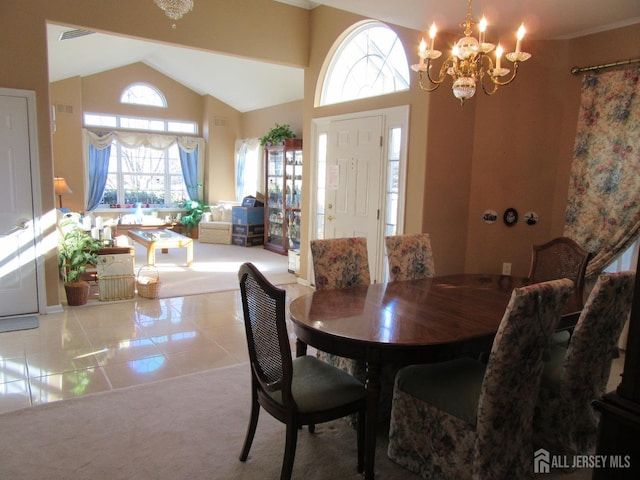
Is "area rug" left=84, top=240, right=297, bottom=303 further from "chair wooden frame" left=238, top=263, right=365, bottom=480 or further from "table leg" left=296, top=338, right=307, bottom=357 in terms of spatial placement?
"chair wooden frame" left=238, top=263, right=365, bottom=480

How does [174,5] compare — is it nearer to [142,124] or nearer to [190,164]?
[142,124]

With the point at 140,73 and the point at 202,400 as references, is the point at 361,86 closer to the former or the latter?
the point at 202,400

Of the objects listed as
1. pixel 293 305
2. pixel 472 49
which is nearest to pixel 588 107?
pixel 472 49

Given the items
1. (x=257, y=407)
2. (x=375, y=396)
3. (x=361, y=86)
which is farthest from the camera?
(x=361, y=86)

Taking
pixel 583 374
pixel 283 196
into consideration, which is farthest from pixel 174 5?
pixel 283 196

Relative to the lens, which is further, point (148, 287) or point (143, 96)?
point (143, 96)

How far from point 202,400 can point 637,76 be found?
3.88 metres

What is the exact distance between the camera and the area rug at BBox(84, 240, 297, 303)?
214 inches

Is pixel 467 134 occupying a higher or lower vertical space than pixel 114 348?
higher

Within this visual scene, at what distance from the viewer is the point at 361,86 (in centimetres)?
489

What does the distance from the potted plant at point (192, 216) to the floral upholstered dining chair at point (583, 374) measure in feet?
27.0

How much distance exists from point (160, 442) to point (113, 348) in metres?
1.47

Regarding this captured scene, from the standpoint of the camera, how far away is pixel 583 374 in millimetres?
2166

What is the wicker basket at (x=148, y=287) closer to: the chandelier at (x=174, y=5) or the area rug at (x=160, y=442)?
the area rug at (x=160, y=442)
